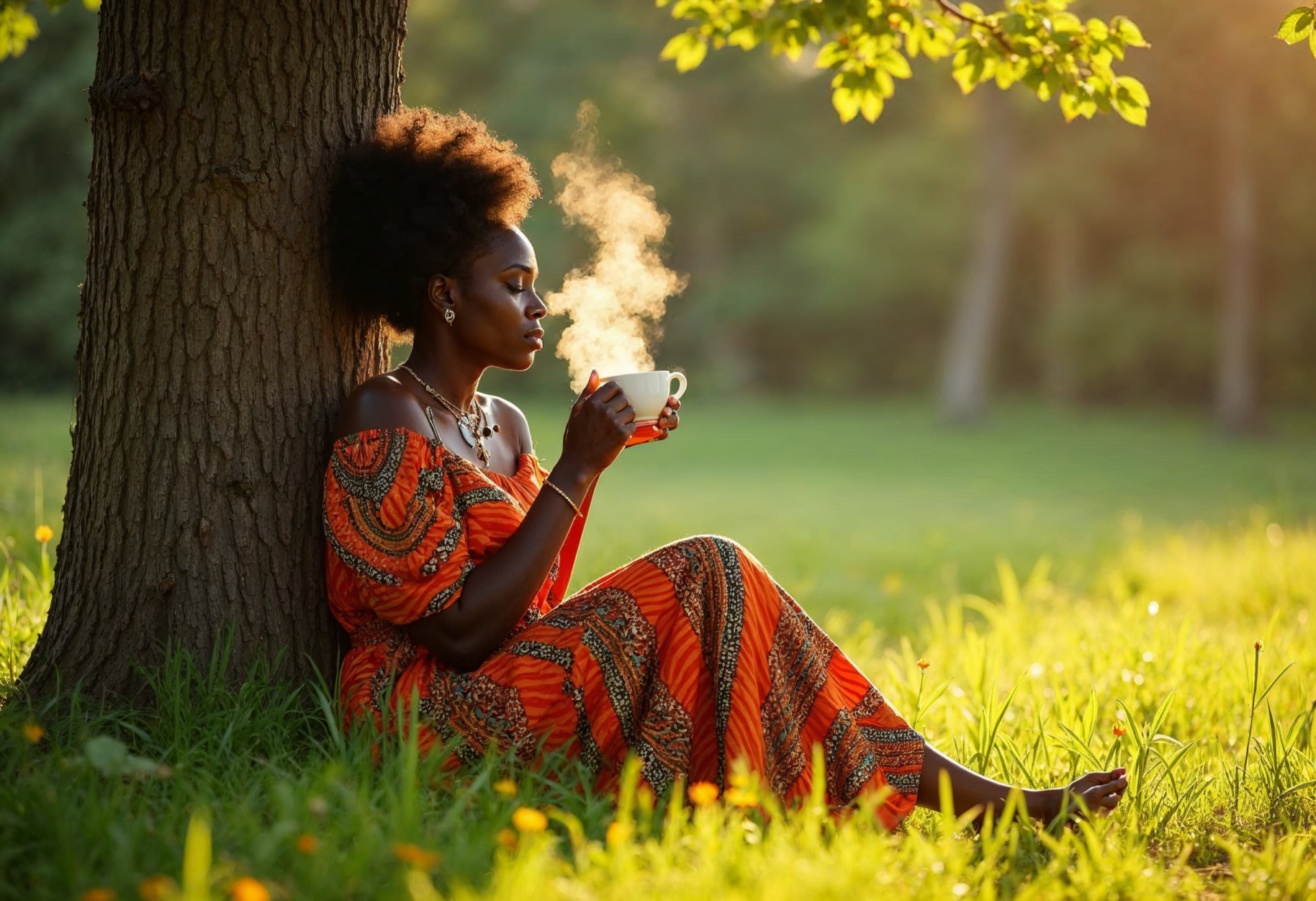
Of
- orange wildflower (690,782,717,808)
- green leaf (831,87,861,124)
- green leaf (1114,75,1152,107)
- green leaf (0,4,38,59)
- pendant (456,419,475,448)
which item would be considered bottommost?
orange wildflower (690,782,717,808)

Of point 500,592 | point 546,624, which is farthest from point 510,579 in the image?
point 546,624

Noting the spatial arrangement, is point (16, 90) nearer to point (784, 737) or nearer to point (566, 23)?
point (566, 23)

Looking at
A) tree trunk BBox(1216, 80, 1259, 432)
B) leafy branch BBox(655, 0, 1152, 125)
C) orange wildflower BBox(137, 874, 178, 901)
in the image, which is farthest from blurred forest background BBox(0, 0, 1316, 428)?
orange wildflower BBox(137, 874, 178, 901)

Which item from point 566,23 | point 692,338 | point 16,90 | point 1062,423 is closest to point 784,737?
point 16,90

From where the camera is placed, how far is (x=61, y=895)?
1.95 metres

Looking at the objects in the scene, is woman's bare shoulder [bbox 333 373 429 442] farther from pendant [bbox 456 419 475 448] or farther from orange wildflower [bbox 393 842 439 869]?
orange wildflower [bbox 393 842 439 869]

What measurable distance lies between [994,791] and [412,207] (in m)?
1.99

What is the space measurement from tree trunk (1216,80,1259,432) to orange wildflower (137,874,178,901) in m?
20.5

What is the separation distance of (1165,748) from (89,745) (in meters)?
2.90

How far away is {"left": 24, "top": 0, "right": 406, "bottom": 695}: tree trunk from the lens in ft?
9.37

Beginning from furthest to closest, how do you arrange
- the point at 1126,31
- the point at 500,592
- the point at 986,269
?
the point at 986,269, the point at 1126,31, the point at 500,592

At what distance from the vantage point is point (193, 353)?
286 cm

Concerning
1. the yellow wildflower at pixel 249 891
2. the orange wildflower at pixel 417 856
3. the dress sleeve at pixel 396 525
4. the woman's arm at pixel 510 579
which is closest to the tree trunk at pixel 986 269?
the woman's arm at pixel 510 579

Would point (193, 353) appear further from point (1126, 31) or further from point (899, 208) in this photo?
point (899, 208)
